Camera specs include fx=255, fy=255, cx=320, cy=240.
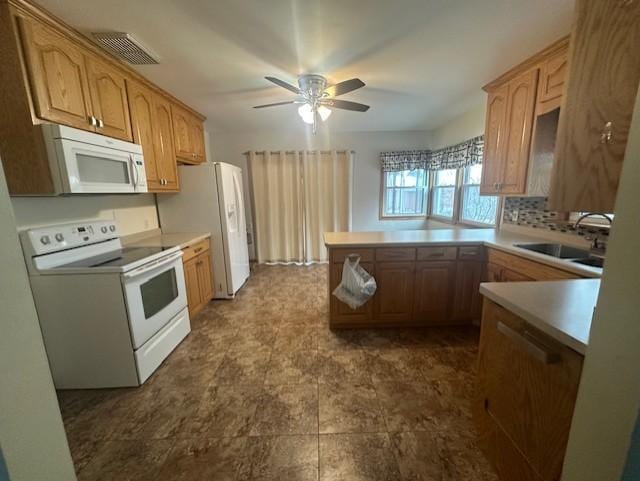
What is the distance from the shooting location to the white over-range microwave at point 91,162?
153 centimetres

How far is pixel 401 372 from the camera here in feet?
6.35

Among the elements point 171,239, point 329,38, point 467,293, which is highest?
point 329,38

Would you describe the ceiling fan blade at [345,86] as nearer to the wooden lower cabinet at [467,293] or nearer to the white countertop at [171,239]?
the wooden lower cabinet at [467,293]

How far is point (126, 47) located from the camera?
179 cm

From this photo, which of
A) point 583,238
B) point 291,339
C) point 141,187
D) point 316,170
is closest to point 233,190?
point 141,187

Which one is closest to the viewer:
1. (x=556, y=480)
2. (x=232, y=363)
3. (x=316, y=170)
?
(x=556, y=480)

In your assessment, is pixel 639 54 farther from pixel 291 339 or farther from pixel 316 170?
pixel 316 170

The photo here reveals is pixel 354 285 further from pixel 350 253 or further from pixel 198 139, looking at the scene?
pixel 198 139

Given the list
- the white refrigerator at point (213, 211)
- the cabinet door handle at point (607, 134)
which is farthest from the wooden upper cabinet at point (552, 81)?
the white refrigerator at point (213, 211)

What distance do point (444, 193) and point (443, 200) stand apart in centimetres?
12

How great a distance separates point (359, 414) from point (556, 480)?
0.94 m

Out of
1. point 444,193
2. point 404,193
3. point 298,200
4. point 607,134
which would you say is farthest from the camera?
point 404,193

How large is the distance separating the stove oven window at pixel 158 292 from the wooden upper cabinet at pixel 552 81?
10.8 ft

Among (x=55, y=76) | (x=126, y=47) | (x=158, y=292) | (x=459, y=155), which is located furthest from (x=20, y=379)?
(x=459, y=155)
